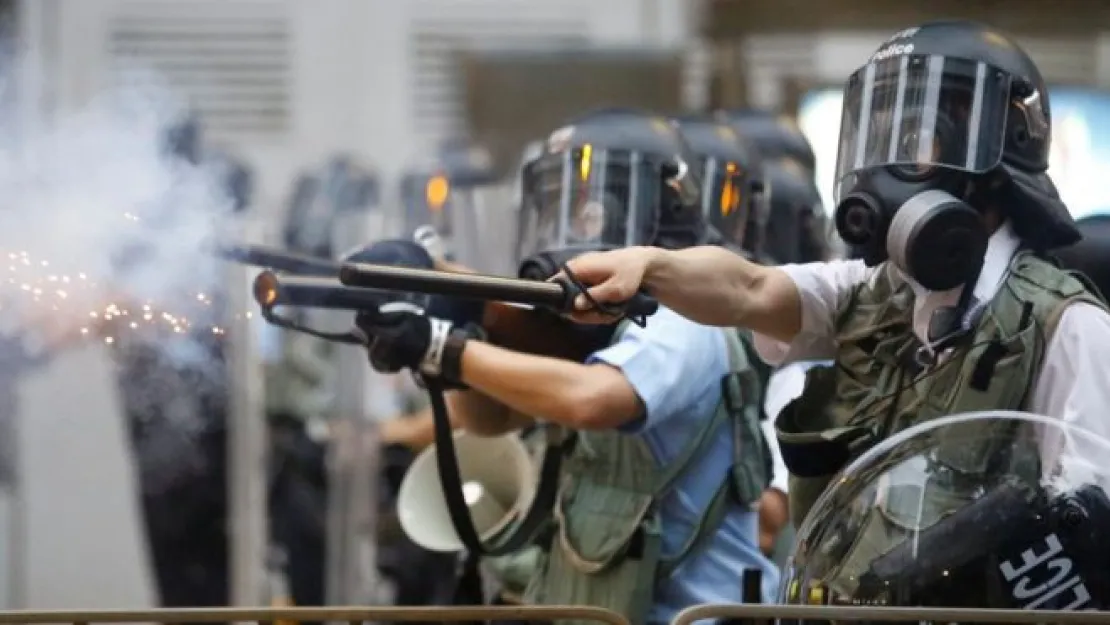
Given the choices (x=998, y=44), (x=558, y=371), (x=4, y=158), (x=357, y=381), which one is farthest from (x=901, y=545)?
(x=357, y=381)

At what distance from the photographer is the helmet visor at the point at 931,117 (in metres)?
3.46

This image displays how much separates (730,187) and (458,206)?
2436 mm

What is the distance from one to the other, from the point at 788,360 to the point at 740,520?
818 mm

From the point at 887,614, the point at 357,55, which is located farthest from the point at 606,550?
the point at 357,55

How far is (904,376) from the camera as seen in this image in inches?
136

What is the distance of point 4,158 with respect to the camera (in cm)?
456

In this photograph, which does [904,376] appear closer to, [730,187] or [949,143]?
[949,143]

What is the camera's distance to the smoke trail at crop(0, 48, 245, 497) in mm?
4332

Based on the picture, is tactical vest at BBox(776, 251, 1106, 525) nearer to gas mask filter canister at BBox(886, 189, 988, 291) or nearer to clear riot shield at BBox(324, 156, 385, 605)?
gas mask filter canister at BBox(886, 189, 988, 291)

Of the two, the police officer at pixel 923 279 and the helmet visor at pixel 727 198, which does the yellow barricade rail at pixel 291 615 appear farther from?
the helmet visor at pixel 727 198

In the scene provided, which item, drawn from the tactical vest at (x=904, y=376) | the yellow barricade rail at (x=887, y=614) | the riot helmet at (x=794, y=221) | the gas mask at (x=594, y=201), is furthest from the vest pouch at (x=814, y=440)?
the riot helmet at (x=794, y=221)

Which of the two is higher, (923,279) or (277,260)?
(923,279)

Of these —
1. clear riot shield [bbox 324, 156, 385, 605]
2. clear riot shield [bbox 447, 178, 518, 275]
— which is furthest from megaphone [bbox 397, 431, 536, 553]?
clear riot shield [bbox 324, 156, 385, 605]

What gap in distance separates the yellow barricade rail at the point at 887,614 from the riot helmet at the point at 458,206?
310 cm
